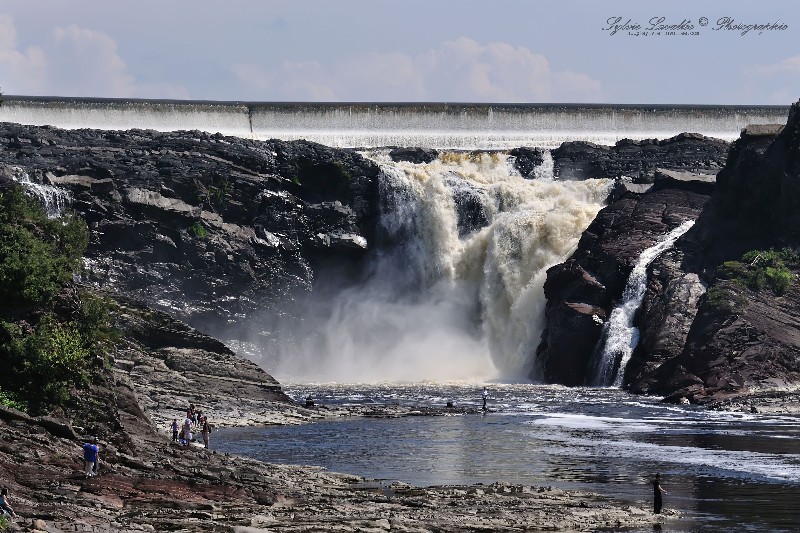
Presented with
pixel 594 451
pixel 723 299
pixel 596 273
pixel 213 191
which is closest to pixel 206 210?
pixel 213 191

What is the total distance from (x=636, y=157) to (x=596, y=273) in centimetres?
2745

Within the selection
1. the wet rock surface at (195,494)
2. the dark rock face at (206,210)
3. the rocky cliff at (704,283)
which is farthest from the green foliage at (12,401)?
the dark rock face at (206,210)

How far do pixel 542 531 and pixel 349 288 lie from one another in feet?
258

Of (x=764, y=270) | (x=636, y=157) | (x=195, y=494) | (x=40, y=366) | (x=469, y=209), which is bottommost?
(x=195, y=494)

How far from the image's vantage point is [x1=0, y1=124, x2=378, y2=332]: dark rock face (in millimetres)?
107750

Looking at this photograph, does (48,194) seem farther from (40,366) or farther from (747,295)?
(40,366)

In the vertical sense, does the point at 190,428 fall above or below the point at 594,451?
above

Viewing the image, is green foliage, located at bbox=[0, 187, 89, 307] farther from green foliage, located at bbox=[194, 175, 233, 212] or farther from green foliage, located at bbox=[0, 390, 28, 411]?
green foliage, located at bbox=[194, 175, 233, 212]

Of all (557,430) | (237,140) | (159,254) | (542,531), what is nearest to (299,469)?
(542,531)

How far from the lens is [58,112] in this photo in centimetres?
12150

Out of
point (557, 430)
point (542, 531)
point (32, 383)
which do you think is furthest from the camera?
point (557, 430)

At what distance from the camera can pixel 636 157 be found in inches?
4990

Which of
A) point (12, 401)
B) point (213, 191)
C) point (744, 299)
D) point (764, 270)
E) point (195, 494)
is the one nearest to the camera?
point (195, 494)

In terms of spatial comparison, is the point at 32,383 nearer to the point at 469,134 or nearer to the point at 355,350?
the point at 355,350
